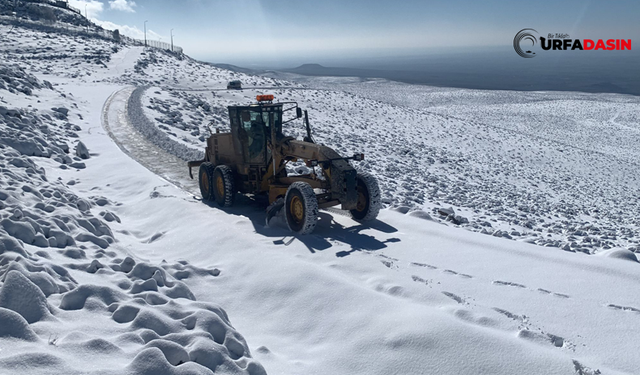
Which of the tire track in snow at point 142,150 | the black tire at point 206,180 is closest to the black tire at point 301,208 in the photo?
the black tire at point 206,180

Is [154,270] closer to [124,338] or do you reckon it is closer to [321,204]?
[124,338]

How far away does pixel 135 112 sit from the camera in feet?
80.0

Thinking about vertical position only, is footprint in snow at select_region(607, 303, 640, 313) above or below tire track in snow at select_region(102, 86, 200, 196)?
below

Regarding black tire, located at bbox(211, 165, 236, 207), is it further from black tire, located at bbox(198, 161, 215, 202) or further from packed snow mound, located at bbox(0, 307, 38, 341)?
packed snow mound, located at bbox(0, 307, 38, 341)

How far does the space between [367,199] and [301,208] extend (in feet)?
4.66

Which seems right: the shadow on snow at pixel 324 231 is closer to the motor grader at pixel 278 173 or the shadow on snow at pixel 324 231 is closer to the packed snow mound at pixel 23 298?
the motor grader at pixel 278 173

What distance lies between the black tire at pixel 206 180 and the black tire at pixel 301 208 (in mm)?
3100

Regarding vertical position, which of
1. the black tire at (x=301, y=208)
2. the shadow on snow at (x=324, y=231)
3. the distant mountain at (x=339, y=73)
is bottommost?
the shadow on snow at (x=324, y=231)

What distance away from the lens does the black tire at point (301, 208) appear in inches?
340

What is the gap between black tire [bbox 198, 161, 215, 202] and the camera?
11.5 metres

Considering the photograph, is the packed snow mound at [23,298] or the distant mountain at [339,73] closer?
the packed snow mound at [23,298]

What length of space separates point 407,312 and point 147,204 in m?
7.34

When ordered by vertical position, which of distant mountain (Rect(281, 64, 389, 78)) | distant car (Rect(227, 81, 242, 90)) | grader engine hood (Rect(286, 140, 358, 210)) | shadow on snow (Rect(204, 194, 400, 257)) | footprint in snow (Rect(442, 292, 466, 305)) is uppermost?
distant mountain (Rect(281, 64, 389, 78))

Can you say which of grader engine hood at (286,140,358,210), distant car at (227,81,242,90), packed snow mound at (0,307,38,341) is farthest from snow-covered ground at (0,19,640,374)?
distant car at (227,81,242,90)
